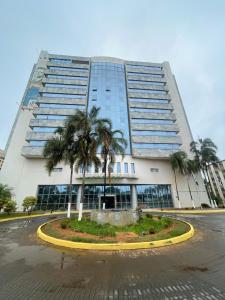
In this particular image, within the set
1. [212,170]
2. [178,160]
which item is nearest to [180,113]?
[178,160]

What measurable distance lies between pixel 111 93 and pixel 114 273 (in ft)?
150

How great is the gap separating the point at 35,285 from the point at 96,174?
29.6 meters

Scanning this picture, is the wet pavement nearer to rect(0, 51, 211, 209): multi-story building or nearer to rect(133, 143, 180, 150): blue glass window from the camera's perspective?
Answer: rect(0, 51, 211, 209): multi-story building

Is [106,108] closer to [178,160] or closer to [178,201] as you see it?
[178,160]

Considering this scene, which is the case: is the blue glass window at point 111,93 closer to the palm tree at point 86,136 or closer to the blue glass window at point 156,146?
the blue glass window at point 156,146

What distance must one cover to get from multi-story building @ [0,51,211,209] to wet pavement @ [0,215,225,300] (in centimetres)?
2646

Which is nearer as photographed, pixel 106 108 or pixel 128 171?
pixel 128 171

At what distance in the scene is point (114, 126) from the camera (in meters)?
40.9

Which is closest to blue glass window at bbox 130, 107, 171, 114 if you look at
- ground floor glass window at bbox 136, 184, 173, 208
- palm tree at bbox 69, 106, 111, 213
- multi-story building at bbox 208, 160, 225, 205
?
ground floor glass window at bbox 136, 184, 173, 208

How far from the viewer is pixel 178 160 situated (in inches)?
1369

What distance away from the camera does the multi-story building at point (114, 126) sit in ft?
115

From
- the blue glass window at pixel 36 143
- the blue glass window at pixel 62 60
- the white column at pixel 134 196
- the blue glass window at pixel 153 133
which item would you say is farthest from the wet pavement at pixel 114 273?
the blue glass window at pixel 62 60

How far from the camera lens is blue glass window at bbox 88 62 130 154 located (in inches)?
1652

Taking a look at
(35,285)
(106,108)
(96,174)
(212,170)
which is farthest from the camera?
(212,170)
